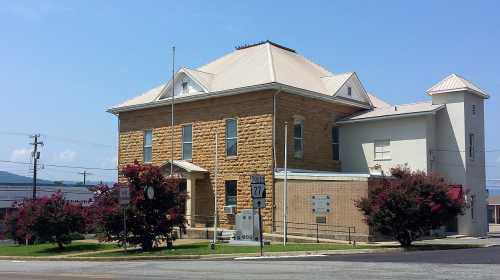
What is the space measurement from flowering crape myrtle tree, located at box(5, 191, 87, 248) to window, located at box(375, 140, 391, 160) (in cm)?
1767

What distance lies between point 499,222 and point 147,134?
177 ft

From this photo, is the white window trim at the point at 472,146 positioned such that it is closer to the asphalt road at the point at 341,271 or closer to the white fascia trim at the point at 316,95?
the white fascia trim at the point at 316,95

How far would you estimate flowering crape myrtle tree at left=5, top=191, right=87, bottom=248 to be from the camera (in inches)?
1432

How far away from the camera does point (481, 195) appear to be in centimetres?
4034

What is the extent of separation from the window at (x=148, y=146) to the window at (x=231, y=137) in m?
7.02

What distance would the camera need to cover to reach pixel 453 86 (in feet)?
128

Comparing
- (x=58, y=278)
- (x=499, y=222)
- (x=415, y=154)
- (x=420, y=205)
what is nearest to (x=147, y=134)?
(x=415, y=154)

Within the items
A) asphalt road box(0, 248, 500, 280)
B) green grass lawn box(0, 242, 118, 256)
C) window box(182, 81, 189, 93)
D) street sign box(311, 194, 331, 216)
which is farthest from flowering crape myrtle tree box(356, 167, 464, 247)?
window box(182, 81, 189, 93)

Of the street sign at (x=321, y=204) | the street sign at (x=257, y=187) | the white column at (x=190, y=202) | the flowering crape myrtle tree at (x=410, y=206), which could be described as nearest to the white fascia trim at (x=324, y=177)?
the street sign at (x=321, y=204)

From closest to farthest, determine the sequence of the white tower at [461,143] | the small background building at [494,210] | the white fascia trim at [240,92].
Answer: the white fascia trim at [240,92]
the white tower at [461,143]
the small background building at [494,210]

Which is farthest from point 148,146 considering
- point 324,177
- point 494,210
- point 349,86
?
point 494,210

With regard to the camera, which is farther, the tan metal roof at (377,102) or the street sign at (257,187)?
the tan metal roof at (377,102)

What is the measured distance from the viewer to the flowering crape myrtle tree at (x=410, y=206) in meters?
28.7

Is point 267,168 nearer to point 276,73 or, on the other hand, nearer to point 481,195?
point 276,73
